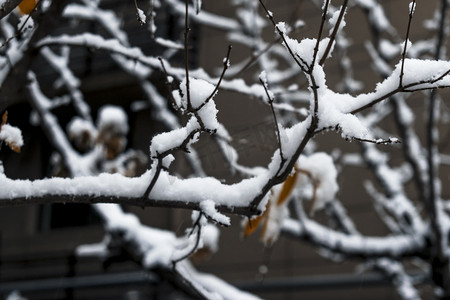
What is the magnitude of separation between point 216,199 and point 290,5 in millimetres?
7725

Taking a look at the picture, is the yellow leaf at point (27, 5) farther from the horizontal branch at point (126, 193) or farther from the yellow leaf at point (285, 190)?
the yellow leaf at point (285, 190)

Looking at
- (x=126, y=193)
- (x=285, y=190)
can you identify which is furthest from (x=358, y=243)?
(x=126, y=193)

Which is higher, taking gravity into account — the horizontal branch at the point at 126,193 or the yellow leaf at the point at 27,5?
the yellow leaf at the point at 27,5

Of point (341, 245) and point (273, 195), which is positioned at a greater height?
point (273, 195)

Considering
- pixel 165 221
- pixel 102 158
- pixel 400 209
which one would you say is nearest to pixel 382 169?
pixel 400 209

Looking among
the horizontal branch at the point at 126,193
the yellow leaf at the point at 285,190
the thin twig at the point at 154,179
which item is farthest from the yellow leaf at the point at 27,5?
the yellow leaf at the point at 285,190

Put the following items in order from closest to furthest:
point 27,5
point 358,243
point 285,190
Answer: point 27,5 → point 285,190 → point 358,243

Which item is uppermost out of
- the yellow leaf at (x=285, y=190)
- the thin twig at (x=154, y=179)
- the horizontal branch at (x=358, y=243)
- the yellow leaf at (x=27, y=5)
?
the yellow leaf at (x=27, y=5)

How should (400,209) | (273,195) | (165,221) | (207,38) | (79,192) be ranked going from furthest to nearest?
(207,38) → (165,221) → (400,209) → (273,195) → (79,192)

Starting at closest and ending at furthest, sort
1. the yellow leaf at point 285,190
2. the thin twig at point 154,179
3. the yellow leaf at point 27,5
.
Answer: the thin twig at point 154,179, the yellow leaf at point 27,5, the yellow leaf at point 285,190

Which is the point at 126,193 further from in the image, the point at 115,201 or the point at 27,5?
the point at 27,5

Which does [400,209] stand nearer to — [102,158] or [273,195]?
[273,195]

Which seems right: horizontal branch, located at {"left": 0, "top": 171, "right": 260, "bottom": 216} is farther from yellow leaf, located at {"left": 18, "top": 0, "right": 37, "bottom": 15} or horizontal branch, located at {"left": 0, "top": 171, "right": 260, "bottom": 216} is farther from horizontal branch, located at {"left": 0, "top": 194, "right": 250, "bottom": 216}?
yellow leaf, located at {"left": 18, "top": 0, "right": 37, "bottom": 15}

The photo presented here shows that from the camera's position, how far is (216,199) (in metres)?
1.60
